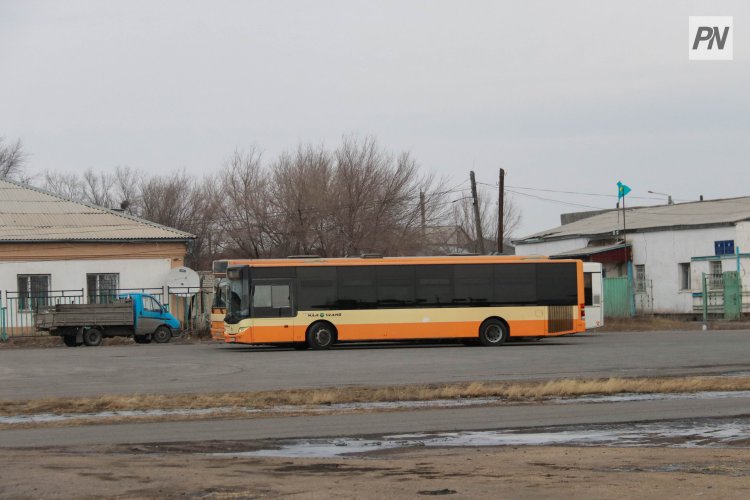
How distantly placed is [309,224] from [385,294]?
2161cm

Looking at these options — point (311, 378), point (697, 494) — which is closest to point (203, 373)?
point (311, 378)

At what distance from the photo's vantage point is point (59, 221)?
155 feet

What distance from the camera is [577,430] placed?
14.6 metres

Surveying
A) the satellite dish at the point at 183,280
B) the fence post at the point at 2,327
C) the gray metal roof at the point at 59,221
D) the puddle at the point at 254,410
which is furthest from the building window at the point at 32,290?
the puddle at the point at 254,410

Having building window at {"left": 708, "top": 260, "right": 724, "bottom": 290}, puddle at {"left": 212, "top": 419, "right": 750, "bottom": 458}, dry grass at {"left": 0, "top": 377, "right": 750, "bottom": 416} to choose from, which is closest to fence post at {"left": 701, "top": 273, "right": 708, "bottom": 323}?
building window at {"left": 708, "top": 260, "right": 724, "bottom": 290}

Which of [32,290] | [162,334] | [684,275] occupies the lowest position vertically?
[162,334]

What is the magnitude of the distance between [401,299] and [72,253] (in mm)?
16968

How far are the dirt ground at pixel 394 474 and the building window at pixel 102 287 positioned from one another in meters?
33.5

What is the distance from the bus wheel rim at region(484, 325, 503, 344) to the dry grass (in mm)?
14788

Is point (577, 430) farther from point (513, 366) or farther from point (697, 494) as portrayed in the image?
point (513, 366)

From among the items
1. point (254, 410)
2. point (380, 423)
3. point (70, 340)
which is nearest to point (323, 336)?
point (70, 340)

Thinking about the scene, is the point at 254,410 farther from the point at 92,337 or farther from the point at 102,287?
the point at 102,287

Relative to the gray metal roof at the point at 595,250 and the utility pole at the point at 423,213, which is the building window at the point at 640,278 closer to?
the gray metal roof at the point at 595,250

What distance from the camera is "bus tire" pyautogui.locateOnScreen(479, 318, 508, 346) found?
117 ft
